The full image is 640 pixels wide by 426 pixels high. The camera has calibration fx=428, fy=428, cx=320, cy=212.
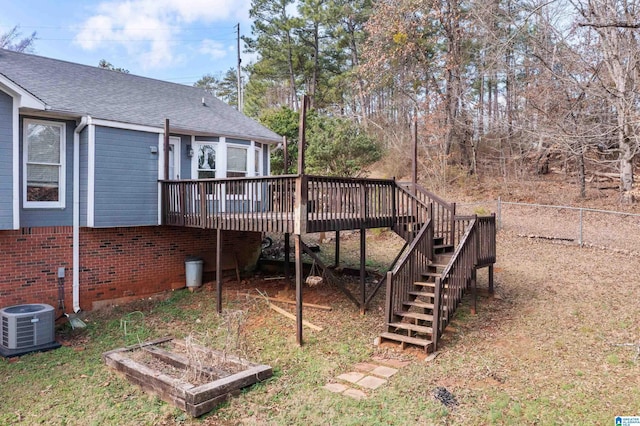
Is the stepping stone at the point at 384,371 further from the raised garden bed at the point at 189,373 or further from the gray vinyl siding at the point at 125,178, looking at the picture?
the gray vinyl siding at the point at 125,178

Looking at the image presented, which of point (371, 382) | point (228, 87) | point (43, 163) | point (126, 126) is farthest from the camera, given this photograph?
point (228, 87)

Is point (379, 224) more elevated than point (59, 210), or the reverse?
point (59, 210)

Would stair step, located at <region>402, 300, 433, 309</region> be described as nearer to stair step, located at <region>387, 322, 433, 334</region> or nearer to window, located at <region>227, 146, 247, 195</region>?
stair step, located at <region>387, 322, 433, 334</region>

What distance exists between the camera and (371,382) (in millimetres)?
5695

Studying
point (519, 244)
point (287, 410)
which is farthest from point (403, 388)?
point (519, 244)

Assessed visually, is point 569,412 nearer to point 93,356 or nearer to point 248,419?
point 248,419

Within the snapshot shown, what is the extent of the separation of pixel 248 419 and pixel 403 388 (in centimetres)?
195

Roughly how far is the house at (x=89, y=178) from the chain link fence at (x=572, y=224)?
397 inches

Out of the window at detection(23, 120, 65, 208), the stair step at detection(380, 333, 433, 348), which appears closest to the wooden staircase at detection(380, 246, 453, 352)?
the stair step at detection(380, 333, 433, 348)

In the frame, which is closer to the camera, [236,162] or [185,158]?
[185,158]

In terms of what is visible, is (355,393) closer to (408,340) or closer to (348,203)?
(408,340)

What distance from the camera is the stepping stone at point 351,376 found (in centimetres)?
578

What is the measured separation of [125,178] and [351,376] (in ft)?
21.7

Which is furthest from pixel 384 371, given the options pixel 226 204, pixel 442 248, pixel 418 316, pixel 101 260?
pixel 101 260
